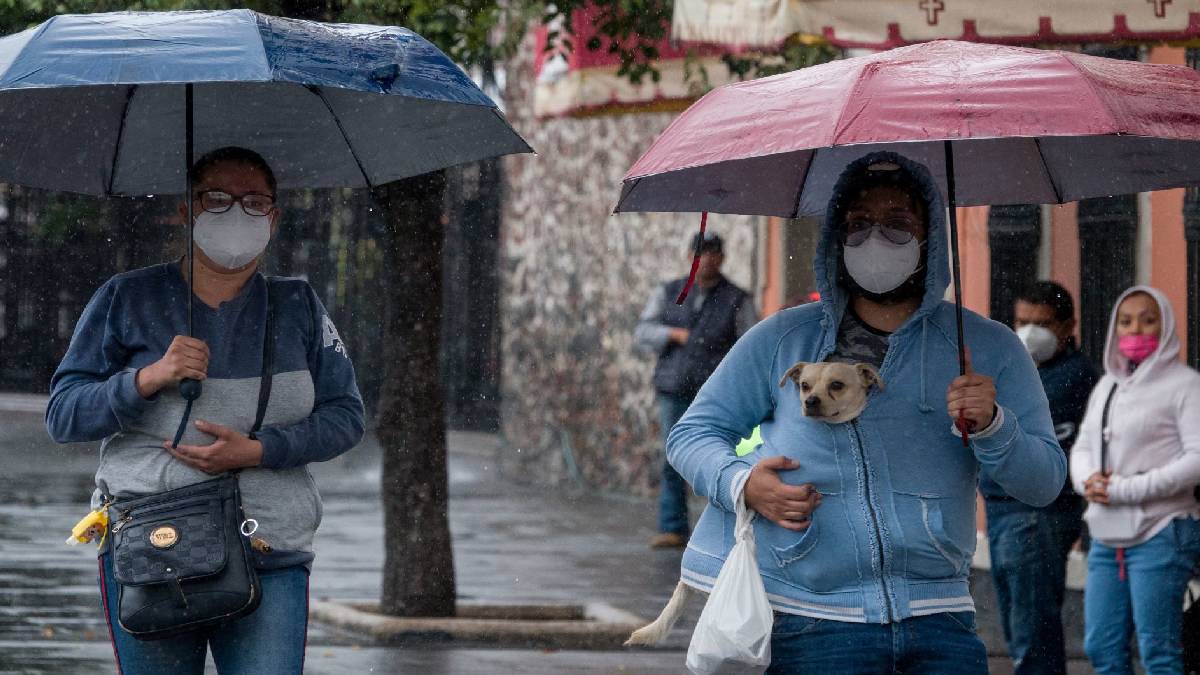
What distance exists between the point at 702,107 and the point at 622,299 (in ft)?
43.0

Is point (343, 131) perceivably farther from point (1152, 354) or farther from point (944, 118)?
point (1152, 354)

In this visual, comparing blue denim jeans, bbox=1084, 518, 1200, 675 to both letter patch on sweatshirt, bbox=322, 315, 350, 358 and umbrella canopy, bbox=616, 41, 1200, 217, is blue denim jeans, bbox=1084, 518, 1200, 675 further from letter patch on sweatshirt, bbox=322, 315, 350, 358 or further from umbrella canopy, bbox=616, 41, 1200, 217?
letter patch on sweatshirt, bbox=322, 315, 350, 358

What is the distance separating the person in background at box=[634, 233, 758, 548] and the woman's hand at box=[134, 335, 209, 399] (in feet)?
27.2

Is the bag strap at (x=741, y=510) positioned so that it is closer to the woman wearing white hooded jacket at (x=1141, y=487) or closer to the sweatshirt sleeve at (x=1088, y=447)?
the woman wearing white hooded jacket at (x=1141, y=487)

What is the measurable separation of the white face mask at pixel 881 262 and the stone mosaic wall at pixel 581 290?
38.2ft

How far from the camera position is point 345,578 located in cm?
1127

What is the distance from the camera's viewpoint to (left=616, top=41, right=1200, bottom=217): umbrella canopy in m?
4.04

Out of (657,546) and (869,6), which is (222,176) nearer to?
(869,6)

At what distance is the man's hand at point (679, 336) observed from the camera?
512 inches

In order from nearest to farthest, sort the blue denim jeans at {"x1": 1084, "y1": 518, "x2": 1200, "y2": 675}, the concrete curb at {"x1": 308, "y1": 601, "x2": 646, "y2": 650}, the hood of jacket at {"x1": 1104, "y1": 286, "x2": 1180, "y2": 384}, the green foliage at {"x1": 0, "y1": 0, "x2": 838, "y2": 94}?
the blue denim jeans at {"x1": 1084, "y1": 518, "x2": 1200, "y2": 675}
the hood of jacket at {"x1": 1104, "y1": 286, "x2": 1180, "y2": 384}
the green foliage at {"x1": 0, "y1": 0, "x2": 838, "y2": 94}
the concrete curb at {"x1": 308, "y1": 601, "x2": 646, "y2": 650}

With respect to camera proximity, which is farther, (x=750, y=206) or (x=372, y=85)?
(x=750, y=206)

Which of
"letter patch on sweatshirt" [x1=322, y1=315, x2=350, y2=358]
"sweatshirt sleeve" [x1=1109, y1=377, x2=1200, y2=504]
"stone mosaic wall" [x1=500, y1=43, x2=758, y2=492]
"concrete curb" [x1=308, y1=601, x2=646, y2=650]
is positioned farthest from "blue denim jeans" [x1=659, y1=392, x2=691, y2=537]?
"letter patch on sweatshirt" [x1=322, y1=315, x2=350, y2=358]

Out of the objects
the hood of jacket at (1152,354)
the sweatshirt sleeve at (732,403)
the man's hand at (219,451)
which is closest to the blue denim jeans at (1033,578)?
the hood of jacket at (1152,354)

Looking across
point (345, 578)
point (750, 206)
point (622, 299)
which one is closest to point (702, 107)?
point (750, 206)
